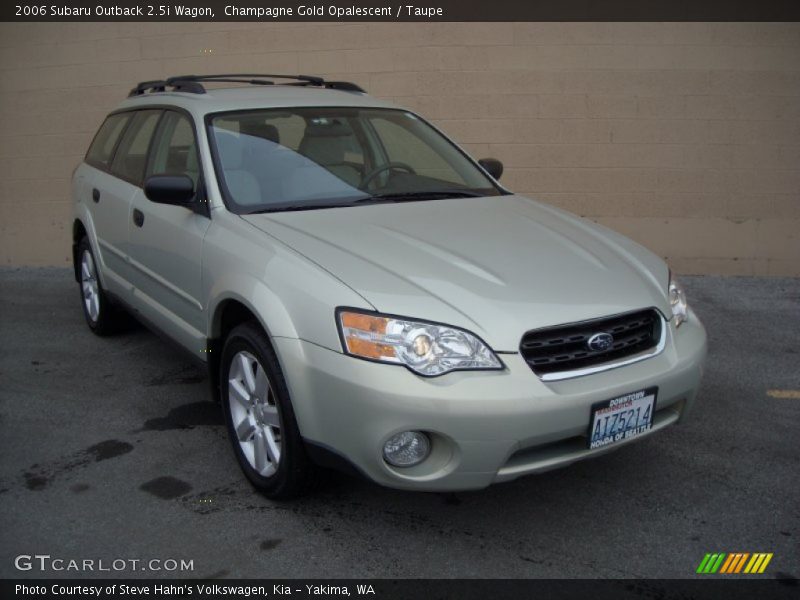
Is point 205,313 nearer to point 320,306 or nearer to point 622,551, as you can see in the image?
point 320,306

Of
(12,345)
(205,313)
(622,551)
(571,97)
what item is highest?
(571,97)

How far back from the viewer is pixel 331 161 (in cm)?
405

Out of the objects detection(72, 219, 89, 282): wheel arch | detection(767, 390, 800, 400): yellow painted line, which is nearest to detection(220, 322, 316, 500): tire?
detection(72, 219, 89, 282): wheel arch

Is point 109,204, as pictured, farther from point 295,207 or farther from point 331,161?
point 295,207

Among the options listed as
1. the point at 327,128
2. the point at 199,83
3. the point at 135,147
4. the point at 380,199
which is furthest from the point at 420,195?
the point at 135,147

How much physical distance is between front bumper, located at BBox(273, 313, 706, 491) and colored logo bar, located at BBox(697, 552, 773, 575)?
1.66ft

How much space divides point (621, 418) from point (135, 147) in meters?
3.20

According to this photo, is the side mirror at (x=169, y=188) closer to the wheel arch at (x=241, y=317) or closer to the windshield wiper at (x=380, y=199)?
the windshield wiper at (x=380, y=199)

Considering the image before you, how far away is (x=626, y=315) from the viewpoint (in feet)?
10.0

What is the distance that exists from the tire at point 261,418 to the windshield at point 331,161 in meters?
0.68

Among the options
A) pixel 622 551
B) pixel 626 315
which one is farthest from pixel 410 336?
pixel 622 551

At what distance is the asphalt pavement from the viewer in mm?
2920
